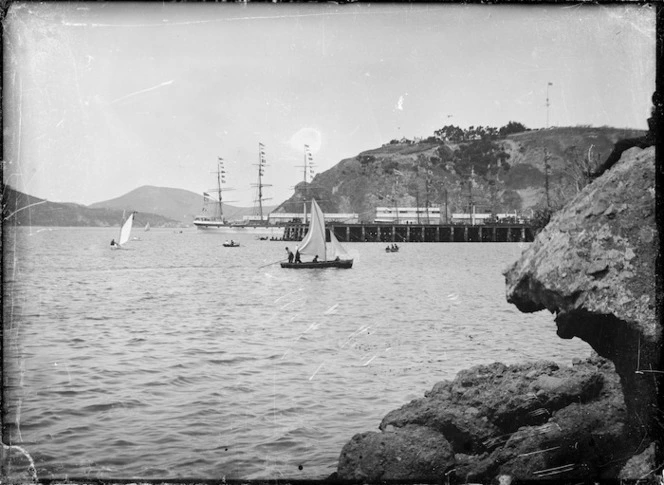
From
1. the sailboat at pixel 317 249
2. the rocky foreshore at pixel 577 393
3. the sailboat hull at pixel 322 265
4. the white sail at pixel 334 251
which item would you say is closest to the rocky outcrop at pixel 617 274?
the rocky foreshore at pixel 577 393

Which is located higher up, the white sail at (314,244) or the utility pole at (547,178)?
the utility pole at (547,178)

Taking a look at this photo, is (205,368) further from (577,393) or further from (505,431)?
(577,393)

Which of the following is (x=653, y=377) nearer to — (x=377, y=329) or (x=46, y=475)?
(x=377, y=329)

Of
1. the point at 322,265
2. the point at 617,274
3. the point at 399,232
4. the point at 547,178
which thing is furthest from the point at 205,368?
the point at 399,232

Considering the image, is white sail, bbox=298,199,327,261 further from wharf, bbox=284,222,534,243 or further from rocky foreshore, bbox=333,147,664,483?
rocky foreshore, bbox=333,147,664,483

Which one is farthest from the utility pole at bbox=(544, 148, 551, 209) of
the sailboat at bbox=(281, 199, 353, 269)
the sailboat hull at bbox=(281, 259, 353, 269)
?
the sailboat hull at bbox=(281, 259, 353, 269)

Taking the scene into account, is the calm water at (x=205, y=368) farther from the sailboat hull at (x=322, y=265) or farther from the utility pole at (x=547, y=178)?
the sailboat hull at (x=322, y=265)

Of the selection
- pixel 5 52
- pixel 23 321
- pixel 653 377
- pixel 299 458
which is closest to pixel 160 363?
pixel 23 321

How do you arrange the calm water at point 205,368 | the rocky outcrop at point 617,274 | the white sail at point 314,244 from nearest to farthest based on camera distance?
the rocky outcrop at point 617,274, the calm water at point 205,368, the white sail at point 314,244
